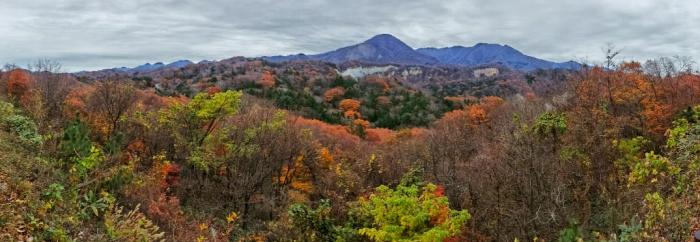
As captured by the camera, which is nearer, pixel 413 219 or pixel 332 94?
pixel 413 219

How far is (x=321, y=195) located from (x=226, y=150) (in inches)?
244

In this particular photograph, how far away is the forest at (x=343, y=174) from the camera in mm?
12148

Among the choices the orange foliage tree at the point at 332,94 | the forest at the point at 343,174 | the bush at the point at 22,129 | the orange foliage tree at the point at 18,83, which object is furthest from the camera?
the orange foliage tree at the point at 332,94

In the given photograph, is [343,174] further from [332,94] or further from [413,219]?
[332,94]

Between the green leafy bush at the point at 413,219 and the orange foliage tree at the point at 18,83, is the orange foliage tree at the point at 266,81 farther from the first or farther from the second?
the green leafy bush at the point at 413,219

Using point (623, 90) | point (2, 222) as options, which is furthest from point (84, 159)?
point (623, 90)

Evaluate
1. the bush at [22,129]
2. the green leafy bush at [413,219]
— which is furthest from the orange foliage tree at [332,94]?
the green leafy bush at [413,219]

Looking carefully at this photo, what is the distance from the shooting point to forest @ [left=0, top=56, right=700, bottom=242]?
39.9 feet

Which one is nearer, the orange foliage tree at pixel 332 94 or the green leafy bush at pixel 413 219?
A: the green leafy bush at pixel 413 219

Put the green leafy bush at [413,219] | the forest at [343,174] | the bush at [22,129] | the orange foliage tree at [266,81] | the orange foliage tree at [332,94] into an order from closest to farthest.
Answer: the forest at [343,174]
the green leafy bush at [413,219]
the bush at [22,129]
the orange foliage tree at [332,94]
the orange foliage tree at [266,81]

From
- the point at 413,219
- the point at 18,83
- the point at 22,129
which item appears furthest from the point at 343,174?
the point at 18,83

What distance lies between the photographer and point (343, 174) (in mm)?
27203

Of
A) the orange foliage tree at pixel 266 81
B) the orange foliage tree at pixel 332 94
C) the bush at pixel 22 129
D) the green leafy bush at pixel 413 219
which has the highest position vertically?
the bush at pixel 22 129

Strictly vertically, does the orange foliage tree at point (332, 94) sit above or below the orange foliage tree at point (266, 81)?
below
